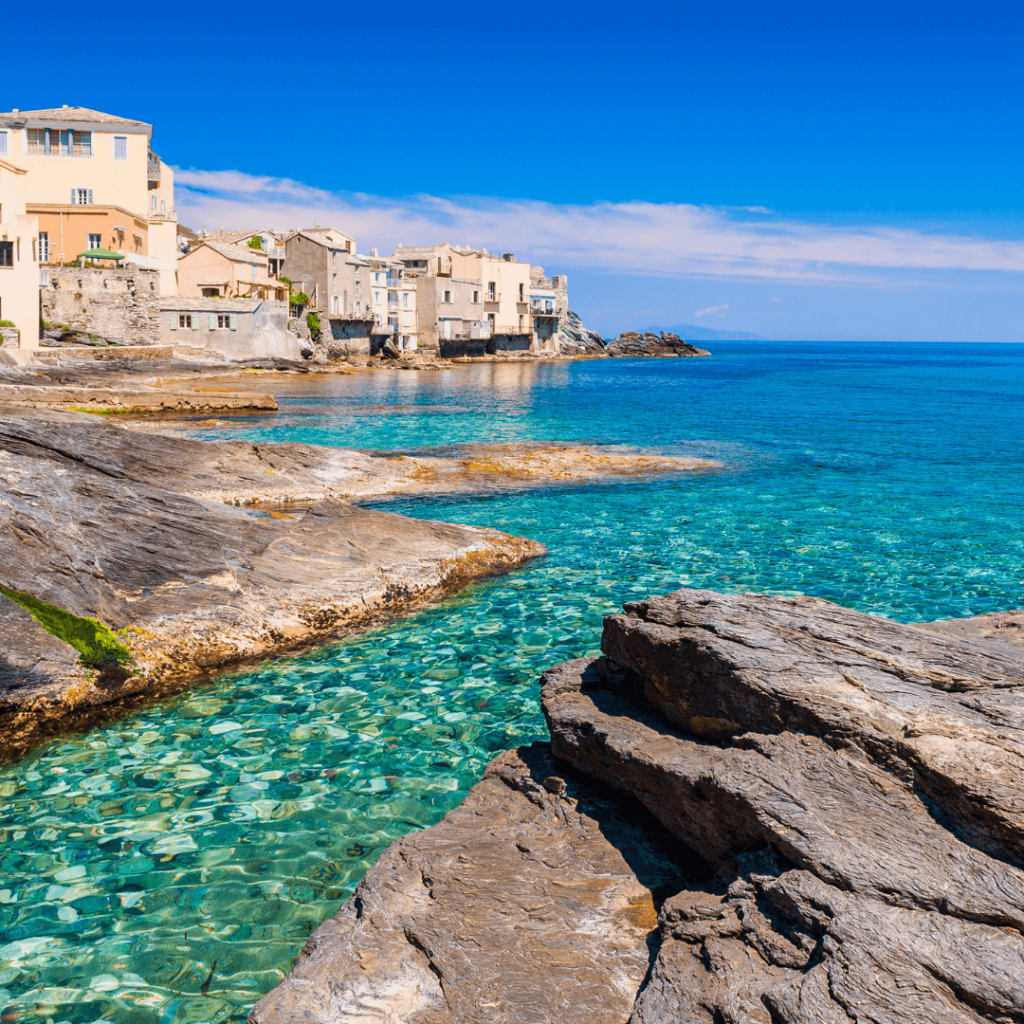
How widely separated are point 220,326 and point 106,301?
978 cm

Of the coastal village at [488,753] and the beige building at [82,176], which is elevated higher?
the beige building at [82,176]

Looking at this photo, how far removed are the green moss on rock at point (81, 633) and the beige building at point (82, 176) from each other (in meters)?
63.7

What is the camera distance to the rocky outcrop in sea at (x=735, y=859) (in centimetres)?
368

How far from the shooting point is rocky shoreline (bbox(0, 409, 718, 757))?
8.28 metres

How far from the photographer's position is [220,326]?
2726 inches

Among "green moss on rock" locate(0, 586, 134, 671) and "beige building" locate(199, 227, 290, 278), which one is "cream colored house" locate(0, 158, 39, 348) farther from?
"green moss on rock" locate(0, 586, 134, 671)

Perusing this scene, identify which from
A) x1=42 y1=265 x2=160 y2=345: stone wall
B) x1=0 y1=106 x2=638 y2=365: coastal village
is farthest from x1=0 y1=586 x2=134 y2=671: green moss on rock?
x1=42 y1=265 x2=160 y2=345: stone wall

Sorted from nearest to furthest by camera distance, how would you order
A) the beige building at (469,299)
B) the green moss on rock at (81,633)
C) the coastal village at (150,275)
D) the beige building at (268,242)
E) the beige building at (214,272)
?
the green moss on rock at (81,633)
the coastal village at (150,275)
the beige building at (214,272)
the beige building at (268,242)
the beige building at (469,299)

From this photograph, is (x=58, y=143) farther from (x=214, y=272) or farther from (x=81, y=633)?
(x=81, y=633)

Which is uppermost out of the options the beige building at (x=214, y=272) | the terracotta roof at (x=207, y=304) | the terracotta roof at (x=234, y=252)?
the terracotta roof at (x=234, y=252)

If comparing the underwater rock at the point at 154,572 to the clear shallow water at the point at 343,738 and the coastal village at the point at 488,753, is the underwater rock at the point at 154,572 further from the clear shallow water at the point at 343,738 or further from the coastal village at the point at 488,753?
the clear shallow water at the point at 343,738

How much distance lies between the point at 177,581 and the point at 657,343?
16101 centimetres

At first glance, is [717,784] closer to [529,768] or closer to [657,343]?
[529,768]

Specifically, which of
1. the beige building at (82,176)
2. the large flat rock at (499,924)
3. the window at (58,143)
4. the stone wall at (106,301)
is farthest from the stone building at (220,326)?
the large flat rock at (499,924)
